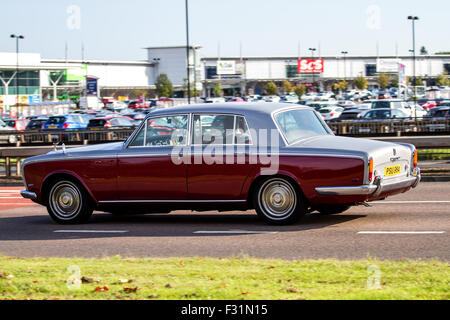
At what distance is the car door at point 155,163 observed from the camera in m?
10.4

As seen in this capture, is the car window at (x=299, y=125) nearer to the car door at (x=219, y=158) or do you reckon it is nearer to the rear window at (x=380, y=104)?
the car door at (x=219, y=158)

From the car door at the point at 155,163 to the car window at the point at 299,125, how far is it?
4.52 ft

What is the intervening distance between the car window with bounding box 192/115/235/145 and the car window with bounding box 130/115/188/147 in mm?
176

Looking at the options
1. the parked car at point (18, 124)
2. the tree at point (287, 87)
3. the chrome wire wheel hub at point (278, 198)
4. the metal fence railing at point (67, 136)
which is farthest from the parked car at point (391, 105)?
the tree at point (287, 87)

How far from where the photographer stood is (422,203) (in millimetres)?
12195

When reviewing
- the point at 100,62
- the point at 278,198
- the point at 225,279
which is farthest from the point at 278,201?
the point at 100,62

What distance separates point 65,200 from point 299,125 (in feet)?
12.2

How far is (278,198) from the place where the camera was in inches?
392

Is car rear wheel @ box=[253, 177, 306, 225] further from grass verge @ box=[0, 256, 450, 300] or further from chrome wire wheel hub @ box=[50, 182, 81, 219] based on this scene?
chrome wire wheel hub @ box=[50, 182, 81, 219]

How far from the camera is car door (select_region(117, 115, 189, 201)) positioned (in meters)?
10.4

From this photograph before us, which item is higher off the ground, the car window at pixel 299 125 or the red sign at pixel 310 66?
the red sign at pixel 310 66

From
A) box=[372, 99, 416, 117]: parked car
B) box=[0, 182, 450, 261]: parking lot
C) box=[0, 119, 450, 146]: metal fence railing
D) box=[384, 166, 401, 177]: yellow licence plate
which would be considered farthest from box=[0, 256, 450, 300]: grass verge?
box=[372, 99, 416, 117]: parked car

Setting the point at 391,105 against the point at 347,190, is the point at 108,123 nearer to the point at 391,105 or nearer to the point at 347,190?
the point at 391,105

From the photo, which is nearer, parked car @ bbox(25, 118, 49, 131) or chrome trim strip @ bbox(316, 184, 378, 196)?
chrome trim strip @ bbox(316, 184, 378, 196)
